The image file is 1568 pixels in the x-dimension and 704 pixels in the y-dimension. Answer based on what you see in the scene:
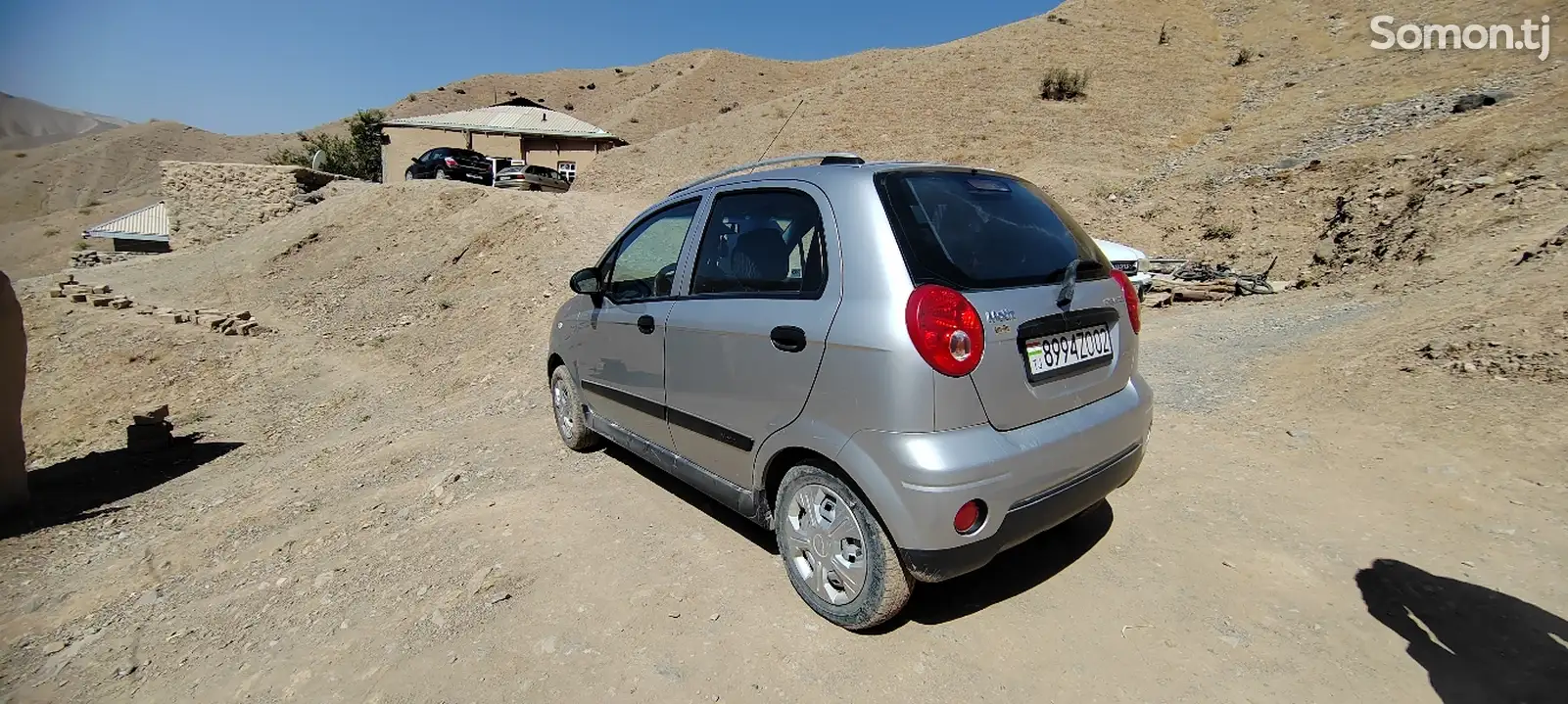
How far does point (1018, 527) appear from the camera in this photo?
2.33 metres

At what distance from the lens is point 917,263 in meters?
2.30

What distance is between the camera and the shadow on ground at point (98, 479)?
18.1 ft

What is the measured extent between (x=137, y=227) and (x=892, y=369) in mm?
42366

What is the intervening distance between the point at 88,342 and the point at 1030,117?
77.4 ft

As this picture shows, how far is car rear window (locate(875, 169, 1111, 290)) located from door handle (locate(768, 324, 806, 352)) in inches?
18.5

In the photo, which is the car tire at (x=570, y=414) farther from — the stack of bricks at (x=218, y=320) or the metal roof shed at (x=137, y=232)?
the metal roof shed at (x=137, y=232)

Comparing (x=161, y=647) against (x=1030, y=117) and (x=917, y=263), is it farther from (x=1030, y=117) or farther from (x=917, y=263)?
(x=1030, y=117)

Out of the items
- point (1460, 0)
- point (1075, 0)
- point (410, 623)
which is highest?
point (1075, 0)

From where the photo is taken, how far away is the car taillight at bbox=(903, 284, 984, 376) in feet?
7.14

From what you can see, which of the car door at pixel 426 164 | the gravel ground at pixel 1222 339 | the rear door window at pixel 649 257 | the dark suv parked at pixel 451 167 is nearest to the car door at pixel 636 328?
the rear door window at pixel 649 257

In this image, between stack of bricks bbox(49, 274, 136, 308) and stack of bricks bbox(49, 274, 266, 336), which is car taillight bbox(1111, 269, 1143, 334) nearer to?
stack of bricks bbox(49, 274, 266, 336)

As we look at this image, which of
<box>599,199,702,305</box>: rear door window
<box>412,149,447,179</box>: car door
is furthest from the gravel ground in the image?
<box>412,149,447,179</box>: car door

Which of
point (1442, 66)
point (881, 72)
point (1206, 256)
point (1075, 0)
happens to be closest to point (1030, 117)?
point (881, 72)

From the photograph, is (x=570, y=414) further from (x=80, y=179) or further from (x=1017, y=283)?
(x=80, y=179)
